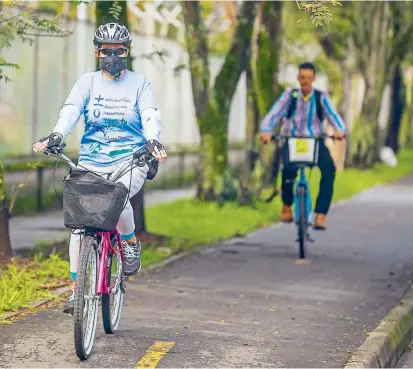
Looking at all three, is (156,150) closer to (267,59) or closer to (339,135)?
(339,135)

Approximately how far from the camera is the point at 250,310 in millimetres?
9484

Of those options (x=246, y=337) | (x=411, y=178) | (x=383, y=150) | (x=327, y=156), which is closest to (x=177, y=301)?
(x=246, y=337)

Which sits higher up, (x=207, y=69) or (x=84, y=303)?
(x=207, y=69)

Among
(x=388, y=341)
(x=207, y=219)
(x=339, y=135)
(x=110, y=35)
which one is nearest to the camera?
(x=110, y=35)

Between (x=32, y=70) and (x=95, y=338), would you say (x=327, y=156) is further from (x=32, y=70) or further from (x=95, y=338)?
(x=32, y=70)

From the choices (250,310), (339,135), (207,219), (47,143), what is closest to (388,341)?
(250,310)

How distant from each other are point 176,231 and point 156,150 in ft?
25.5

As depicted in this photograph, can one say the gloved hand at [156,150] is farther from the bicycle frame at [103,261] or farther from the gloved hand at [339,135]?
the gloved hand at [339,135]

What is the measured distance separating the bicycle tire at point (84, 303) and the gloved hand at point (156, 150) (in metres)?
0.60

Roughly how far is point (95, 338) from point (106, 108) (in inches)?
57.1

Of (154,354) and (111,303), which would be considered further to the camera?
(111,303)

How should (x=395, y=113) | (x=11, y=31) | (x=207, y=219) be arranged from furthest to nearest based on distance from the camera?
(x=395, y=113)
(x=207, y=219)
(x=11, y=31)

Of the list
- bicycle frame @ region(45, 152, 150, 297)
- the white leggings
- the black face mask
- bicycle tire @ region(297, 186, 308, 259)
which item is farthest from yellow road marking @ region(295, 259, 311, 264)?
the black face mask

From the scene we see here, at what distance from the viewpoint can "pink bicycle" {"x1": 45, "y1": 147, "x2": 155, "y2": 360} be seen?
7207 mm
